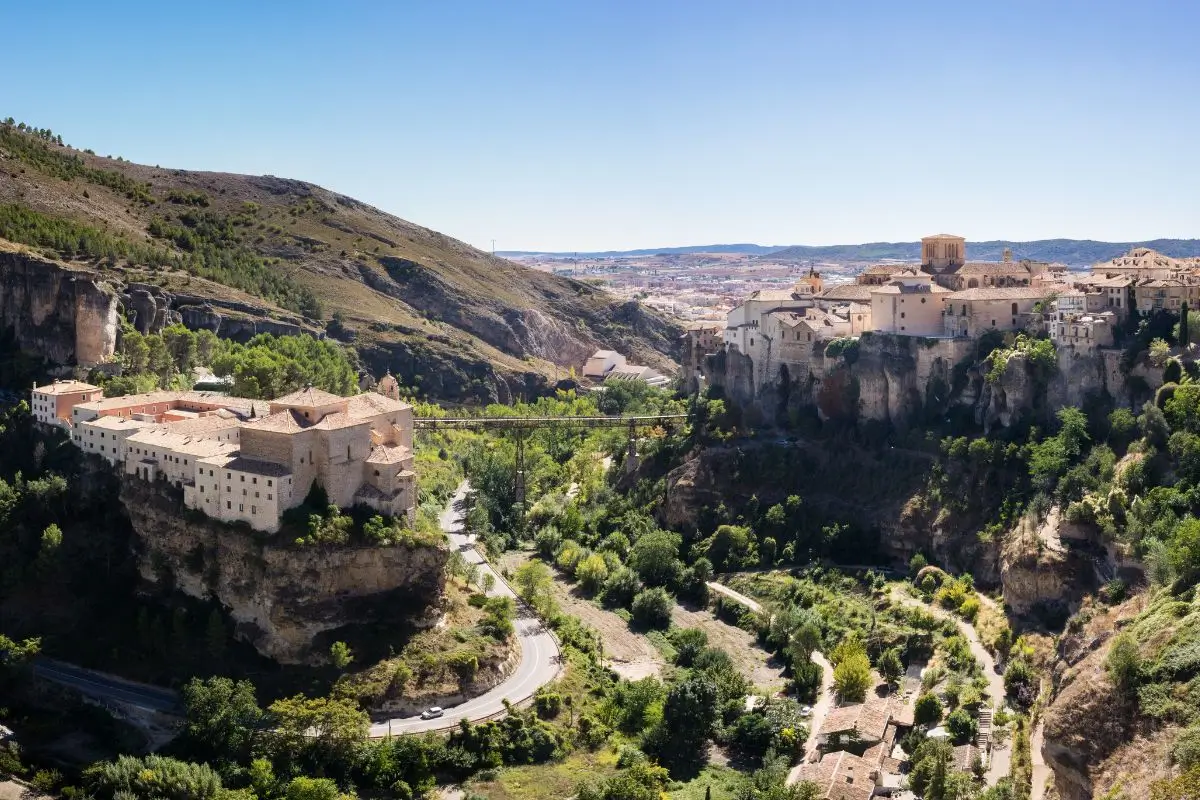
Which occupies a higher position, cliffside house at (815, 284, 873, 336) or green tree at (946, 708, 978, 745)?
cliffside house at (815, 284, 873, 336)

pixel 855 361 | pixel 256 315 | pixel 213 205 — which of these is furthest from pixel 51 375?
pixel 213 205

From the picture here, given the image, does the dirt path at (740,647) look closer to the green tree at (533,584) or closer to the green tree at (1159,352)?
the green tree at (533,584)

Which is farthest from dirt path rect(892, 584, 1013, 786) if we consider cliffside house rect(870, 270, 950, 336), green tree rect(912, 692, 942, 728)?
cliffside house rect(870, 270, 950, 336)

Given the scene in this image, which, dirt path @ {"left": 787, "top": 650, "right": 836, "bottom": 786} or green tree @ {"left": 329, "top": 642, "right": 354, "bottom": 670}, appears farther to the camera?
green tree @ {"left": 329, "top": 642, "right": 354, "bottom": 670}

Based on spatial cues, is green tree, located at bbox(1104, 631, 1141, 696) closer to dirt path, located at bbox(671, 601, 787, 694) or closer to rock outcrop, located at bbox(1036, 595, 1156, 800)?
rock outcrop, located at bbox(1036, 595, 1156, 800)

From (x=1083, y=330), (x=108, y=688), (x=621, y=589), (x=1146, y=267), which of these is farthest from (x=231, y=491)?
(x=1146, y=267)

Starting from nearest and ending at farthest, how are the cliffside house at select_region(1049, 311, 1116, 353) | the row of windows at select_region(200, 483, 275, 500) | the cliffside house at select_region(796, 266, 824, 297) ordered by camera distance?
1. the row of windows at select_region(200, 483, 275, 500)
2. the cliffside house at select_region(1049, 311, 1116, 353)
3. the cliffside house at select_region(796, 266, 824, 297)

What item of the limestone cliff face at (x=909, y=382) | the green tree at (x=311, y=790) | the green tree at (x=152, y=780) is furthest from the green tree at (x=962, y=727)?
the green tree at (x=152, y=780)

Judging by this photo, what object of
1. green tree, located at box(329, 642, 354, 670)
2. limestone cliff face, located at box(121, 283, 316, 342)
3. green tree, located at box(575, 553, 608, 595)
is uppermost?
limestone cliff face, located at box(121, 283, 316, 342)
